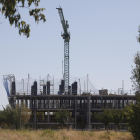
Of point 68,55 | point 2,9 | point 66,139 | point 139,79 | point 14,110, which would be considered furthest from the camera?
point 68,55

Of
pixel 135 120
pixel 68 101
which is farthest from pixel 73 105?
pixel 135 120

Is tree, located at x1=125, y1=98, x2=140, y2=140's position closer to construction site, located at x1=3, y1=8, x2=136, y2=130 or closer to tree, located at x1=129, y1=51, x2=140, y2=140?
tree, located at x1=129, y1=51, x2=140, y2=140

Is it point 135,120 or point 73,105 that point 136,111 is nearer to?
point 135,120

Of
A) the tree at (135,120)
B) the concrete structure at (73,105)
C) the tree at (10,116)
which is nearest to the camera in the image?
the tree at (135,120)

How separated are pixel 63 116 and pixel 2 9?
149 feet

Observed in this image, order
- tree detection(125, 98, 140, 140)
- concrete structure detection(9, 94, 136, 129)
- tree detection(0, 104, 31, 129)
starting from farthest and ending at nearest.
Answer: concrete structure detection(9, 94, 136, 129) < tree detection(0, 104, 31, 129) < tree detection(125, 98, 140, 140)

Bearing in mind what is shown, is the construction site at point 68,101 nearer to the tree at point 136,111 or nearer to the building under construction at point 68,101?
the building under construction at point 68,101

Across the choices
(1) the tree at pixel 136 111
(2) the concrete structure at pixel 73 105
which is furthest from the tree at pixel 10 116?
(1) the tree at pixel 136 111

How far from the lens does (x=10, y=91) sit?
72250 millimetres

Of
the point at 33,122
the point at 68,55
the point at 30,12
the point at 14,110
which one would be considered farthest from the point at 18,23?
the point at 68,55

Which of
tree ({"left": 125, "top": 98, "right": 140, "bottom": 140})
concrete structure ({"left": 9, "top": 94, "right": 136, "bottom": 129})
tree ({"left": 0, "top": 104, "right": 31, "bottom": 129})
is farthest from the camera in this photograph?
concrete structure ({"left": 9, "top": 94, "right": 136, "bottom": 129})

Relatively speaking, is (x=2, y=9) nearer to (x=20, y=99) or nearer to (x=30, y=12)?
(x=30, y=12)

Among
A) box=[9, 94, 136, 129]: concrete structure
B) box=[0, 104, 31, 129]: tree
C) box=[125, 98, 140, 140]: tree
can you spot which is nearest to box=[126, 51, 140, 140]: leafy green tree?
box=[125, 98, 140, 140]: tree

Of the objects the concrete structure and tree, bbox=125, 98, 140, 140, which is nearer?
tree, bbox=125, 98, 140, 140
